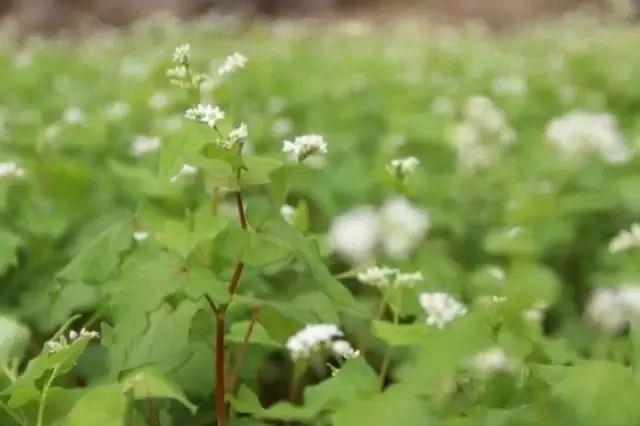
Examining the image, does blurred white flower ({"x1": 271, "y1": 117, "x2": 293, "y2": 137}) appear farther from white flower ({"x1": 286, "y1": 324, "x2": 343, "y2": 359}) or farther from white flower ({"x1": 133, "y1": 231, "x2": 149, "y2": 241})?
white flower ({"x1": 286, "y1": 324, "x2": 343, "y2": 359})

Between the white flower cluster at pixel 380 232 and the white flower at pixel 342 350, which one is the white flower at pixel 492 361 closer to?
the white flower at pixel 342 350

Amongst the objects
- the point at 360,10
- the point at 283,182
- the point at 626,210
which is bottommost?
the point at 360,10

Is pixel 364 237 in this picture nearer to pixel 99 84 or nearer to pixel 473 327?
pixel 473 327

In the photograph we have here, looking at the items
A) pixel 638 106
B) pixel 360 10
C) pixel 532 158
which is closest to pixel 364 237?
pixel 532 158

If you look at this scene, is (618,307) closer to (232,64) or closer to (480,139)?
(232,64)

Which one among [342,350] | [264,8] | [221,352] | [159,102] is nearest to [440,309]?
[342,350]

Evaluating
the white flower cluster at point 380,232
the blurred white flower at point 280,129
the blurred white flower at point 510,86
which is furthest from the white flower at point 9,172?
the blurred white flower at point 510,86
